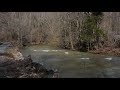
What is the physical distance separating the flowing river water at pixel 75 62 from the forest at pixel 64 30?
204mm

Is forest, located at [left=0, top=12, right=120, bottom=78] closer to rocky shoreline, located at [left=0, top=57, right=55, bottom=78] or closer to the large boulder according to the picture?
the large boulder

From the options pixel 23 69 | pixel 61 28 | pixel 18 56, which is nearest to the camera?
pixel 23 69

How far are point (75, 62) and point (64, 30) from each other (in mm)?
1007

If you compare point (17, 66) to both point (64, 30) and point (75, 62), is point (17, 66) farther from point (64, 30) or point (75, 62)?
point (64, 30)

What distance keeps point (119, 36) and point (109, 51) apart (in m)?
0.51

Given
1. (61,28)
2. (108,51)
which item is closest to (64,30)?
(61,28)

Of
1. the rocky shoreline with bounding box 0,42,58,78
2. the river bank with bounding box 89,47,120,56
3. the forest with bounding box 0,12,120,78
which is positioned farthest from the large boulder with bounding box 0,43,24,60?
the river bank with bounding box 89,47,120,56

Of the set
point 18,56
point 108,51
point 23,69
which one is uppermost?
point 108,51

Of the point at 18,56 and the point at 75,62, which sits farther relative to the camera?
the point at 18,56

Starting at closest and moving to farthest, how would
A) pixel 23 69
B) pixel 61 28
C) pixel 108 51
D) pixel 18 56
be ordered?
pixel 23 69
pixel 18 56
pixel 61 28
pixel 108 51

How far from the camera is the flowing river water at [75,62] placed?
19.7 feet

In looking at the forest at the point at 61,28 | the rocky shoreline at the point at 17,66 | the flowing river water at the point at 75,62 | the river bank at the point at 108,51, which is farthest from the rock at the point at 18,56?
the river bank at the point at 108,51

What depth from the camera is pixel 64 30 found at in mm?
6840
